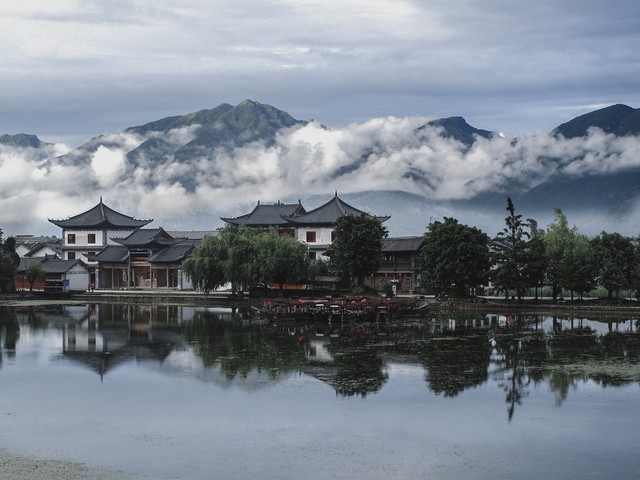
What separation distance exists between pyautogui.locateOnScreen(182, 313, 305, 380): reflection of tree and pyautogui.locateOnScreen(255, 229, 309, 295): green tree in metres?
12.9

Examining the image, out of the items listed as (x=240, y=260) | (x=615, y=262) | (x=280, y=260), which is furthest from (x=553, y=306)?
(x=240, y=260)

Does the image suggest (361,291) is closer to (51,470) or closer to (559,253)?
(559,253)

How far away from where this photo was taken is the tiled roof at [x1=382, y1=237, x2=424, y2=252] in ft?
232

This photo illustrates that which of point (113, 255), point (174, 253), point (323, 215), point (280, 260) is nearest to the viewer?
point (280, 260)

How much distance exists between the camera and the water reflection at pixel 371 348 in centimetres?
2825

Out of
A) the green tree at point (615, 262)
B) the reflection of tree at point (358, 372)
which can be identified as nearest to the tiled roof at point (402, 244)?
the green tree at point (615, 262)

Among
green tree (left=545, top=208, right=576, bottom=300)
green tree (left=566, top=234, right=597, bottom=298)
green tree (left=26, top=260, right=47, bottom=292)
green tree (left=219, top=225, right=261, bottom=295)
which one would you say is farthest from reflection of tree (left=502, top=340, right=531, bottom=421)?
green tree (left=26, top=260, right=47, bottom=292)

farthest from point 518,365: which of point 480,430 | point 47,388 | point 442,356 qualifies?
point 47,388

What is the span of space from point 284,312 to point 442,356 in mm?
17610

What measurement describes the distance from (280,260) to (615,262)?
22.6 m

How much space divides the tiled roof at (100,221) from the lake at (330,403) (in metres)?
52.9

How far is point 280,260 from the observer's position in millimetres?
61312

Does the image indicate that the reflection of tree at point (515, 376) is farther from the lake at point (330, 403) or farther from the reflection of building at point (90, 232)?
the reflection of building at point (90, 232)

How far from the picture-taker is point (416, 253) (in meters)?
70.9
